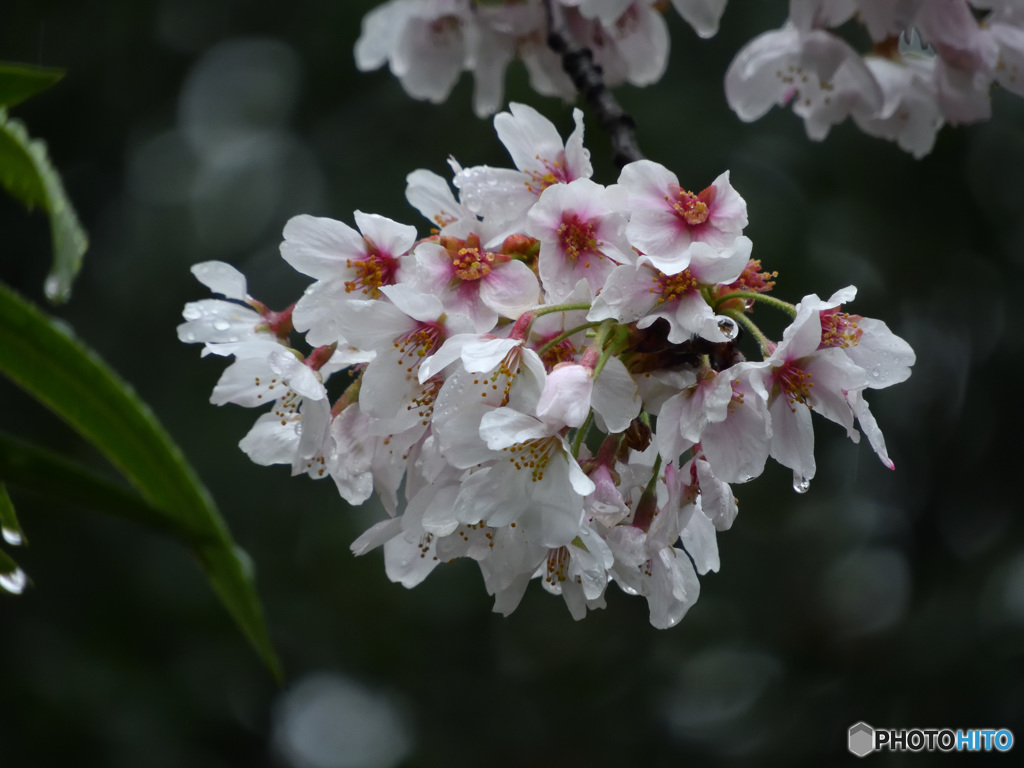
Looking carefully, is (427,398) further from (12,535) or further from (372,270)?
(12,535)

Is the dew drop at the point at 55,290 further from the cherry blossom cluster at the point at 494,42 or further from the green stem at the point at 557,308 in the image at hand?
the cherry blossom cluster at the point at 494,42

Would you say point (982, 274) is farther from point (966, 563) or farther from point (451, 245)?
point (451, 245)

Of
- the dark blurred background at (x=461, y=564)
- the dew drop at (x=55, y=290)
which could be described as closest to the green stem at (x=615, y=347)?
the dew drop at (x=55, y=290)

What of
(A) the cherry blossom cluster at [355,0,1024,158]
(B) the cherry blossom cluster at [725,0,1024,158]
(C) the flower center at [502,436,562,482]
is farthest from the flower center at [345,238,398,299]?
(B) the cherry blossom cluster at [725,0,1024,158]

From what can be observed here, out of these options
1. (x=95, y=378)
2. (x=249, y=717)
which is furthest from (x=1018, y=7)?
(x=249, y=717)

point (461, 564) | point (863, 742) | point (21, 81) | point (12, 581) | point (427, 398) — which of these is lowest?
point (461, 564)

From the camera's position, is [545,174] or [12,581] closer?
[12,581]

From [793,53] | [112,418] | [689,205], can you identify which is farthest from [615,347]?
[793,53]
